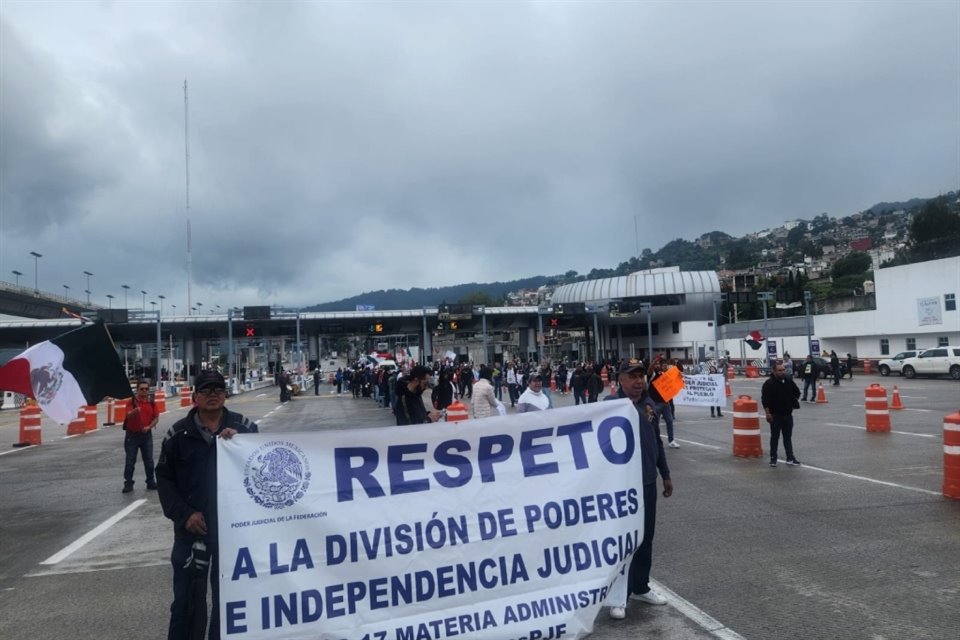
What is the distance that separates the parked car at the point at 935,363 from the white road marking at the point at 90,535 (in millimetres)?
38188

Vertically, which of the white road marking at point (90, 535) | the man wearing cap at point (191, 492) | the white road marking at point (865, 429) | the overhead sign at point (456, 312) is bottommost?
the white road marking at point (865, 429)

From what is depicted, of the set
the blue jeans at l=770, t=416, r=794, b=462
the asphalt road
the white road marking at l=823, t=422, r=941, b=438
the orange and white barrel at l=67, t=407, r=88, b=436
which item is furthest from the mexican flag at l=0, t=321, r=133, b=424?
the orange and white barrel at l=67, t=407, r=88, b=436

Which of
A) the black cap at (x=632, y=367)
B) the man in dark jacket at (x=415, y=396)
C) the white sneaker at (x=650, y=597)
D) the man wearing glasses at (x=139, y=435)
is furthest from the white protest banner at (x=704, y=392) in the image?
the white sneaker at (x=650, y=597)

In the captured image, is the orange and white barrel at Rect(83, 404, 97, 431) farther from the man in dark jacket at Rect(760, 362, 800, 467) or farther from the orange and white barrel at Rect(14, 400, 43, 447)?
the man in dark jacket at Rect(760, 362, 800, 467)

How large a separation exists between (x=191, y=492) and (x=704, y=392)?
60.4ft

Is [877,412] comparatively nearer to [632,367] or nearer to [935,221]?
[632,367]

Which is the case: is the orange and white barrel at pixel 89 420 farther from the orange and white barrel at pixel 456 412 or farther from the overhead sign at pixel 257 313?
the overhead sign at pixel 257 313

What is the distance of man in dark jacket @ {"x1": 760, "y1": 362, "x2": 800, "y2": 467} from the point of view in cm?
1159

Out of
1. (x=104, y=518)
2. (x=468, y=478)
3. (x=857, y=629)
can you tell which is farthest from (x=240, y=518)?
(x=104, y=518)

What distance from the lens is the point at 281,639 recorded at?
4.05 meters

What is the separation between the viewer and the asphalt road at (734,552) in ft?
16.8

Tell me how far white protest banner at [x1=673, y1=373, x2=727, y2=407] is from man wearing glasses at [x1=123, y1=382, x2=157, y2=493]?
550 inches

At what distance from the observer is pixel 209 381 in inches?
179

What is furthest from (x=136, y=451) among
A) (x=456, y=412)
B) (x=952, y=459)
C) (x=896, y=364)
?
(x=896, y=364)
